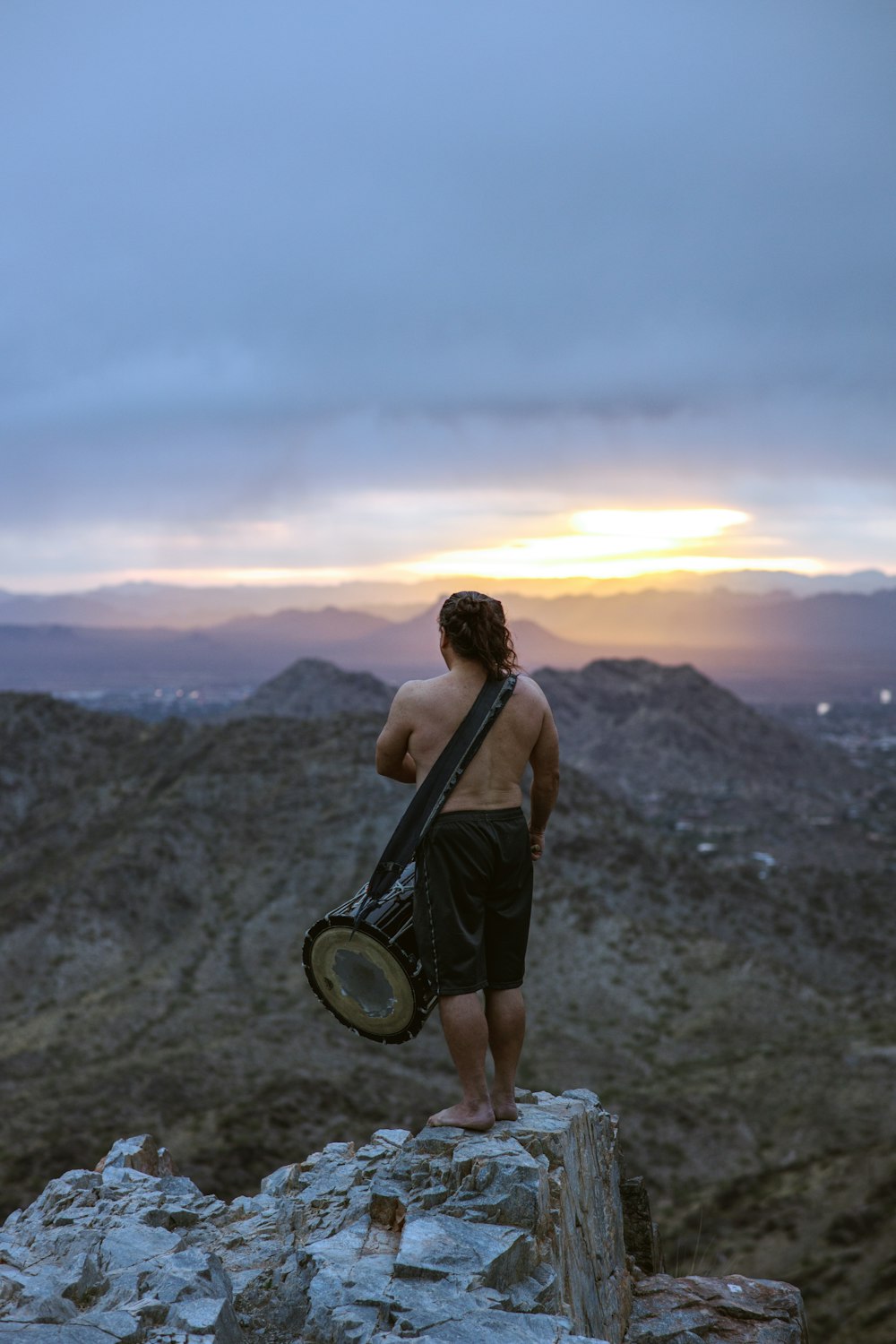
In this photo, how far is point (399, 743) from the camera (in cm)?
706

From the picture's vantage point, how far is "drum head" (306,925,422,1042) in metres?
7.16

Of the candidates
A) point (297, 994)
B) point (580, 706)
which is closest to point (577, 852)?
point (297, 994)

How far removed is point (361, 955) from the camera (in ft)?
23.7

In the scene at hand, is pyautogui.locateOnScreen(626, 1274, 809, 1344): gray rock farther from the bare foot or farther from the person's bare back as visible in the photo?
the person's bare back

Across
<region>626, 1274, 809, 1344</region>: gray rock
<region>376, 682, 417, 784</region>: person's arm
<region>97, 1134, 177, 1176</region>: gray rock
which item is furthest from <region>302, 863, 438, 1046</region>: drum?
<region>97, 1134, 177, 1176</region>: gray rock

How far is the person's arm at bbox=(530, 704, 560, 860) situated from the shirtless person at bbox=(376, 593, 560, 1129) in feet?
0.09

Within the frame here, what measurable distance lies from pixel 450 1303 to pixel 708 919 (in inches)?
1993

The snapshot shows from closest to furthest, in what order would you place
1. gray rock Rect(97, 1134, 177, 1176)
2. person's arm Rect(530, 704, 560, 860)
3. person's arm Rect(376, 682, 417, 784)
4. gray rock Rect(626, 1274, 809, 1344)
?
1. person's arm Rect(376, 682, 417, 784)
2. person's arm Rect(530, 704, 560, 860)
3. gray rock Rect(626, 1274, 809, 1344)
4. gray rock Rect(97, 1134, 177, 1176)

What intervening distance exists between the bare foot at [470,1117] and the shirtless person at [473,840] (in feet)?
0.37

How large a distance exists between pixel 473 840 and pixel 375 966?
46.1 inches

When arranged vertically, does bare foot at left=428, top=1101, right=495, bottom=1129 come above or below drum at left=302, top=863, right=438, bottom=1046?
below

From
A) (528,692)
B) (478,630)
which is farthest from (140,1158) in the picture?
(478,630)

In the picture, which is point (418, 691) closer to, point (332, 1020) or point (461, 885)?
point (461, 885)

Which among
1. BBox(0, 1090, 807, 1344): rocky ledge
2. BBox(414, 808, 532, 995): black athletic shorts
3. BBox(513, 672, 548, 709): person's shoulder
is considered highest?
BBox(513, 672, 548, 709): person's shoulder
